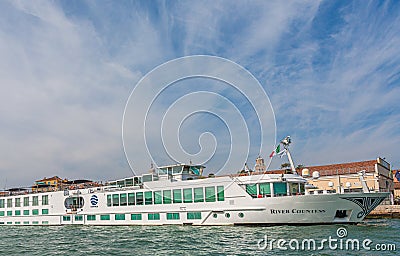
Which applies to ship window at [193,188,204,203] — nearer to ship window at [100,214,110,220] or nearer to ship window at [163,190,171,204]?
ship window at [163,190,171,204]

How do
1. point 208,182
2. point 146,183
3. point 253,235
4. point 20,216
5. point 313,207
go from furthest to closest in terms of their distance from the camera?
point 20,216 → point 146,183 → point 208,182 → point 313,207 → point 253,235

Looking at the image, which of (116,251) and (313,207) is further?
(313,207)

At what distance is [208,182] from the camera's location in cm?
2927

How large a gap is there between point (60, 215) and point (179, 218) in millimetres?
16061

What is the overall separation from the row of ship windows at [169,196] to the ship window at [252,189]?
2.02 metres

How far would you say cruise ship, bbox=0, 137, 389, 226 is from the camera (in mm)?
25297

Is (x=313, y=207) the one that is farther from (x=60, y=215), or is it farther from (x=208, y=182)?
(x=60, y=215)

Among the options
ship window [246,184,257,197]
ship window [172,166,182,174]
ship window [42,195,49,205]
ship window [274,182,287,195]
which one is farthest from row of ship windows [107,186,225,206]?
ship window [42,195,49,205]

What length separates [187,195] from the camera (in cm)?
3031

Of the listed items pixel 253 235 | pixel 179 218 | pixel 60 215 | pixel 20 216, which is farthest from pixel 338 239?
pixel 20 216

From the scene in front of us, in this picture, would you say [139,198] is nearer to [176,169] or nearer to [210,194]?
[176,169]

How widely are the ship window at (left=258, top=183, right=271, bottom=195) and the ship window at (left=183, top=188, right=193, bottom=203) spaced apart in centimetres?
606

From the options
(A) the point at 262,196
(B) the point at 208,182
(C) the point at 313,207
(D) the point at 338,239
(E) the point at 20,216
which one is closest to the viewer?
(D) the point at 338,239

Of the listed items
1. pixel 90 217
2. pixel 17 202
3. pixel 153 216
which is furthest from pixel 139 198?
pixel 17 202
